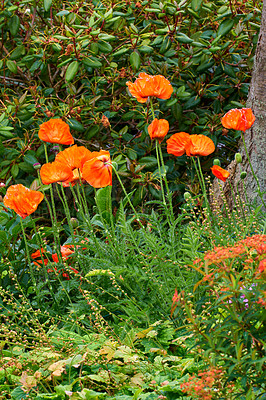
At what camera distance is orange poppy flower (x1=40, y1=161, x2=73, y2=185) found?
1.83m

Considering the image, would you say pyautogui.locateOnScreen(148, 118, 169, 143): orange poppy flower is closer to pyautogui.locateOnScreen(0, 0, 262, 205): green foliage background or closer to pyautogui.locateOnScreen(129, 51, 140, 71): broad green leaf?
pyautogui.locateOnScreen(0, 0, 262, 205): green foliage background

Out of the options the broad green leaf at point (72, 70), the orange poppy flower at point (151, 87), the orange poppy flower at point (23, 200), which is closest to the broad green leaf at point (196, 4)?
the broad green leaf at point (72, 70)

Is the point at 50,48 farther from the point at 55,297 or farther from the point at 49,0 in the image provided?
the point at 55,297

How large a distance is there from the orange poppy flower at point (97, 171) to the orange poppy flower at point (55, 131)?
26cm

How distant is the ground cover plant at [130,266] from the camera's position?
1.11 meters

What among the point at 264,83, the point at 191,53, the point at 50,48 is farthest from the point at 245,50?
the point at 50,48

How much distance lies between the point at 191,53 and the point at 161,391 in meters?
2.39

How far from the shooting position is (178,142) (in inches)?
82.5

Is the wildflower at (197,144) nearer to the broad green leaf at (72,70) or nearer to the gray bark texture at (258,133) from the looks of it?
the gray bark texture at (258,133)

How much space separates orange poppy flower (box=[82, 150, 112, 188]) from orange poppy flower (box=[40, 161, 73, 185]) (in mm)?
90

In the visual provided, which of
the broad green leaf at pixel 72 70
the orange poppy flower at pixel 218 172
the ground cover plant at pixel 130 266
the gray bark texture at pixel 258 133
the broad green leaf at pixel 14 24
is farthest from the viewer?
the broad green leaf at pixel 14 24

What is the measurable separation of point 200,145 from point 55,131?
0.66 m

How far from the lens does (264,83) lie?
2.66 m

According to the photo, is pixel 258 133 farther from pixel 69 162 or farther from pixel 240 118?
pixel 69 162
